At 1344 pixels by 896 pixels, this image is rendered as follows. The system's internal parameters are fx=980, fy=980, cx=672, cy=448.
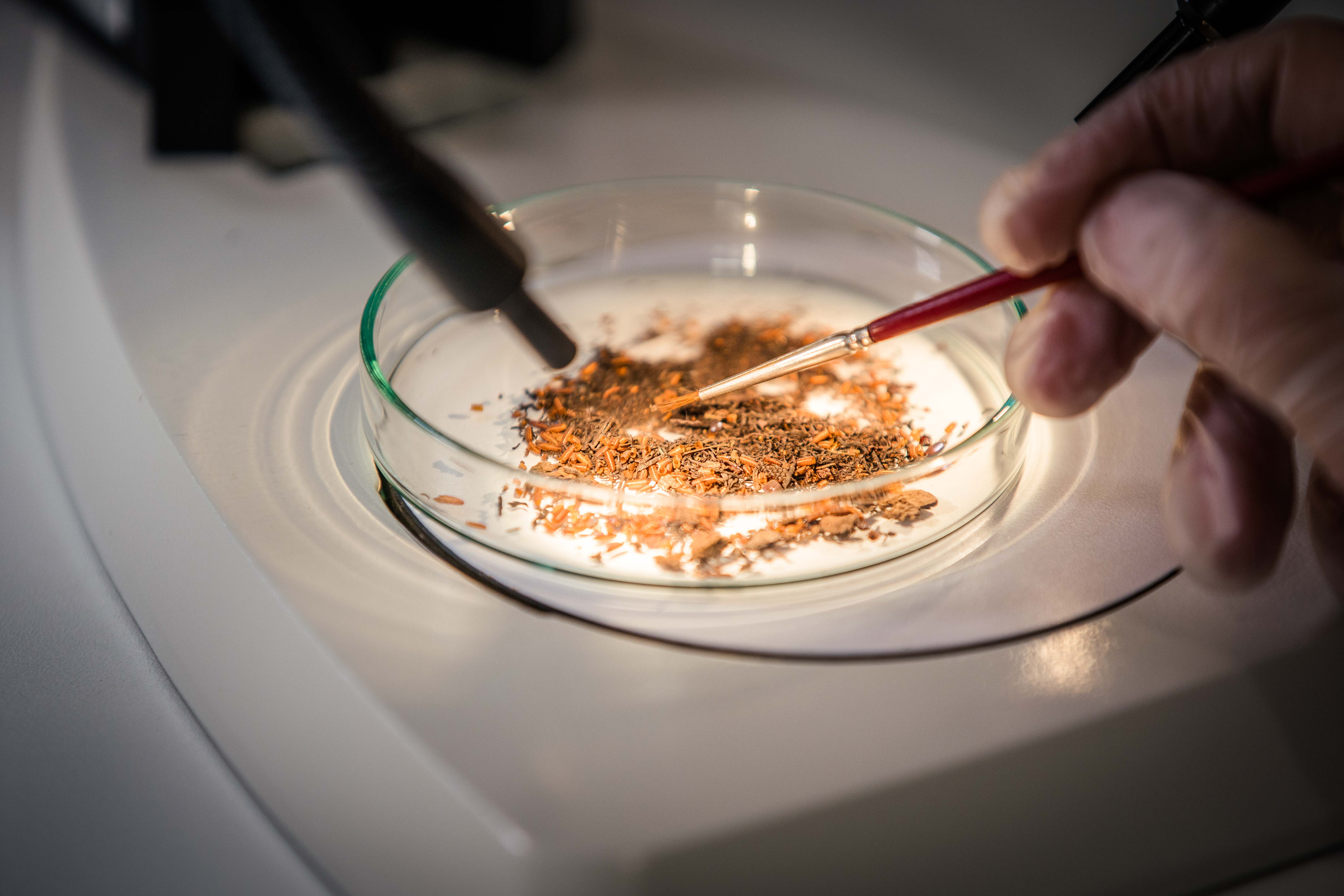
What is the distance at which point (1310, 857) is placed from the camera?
1.38 feet

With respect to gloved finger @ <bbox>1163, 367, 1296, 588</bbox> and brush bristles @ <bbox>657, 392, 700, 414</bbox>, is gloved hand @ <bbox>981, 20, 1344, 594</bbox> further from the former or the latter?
brush bristles @ <bbox>657, 392, 700, 414</bbox>

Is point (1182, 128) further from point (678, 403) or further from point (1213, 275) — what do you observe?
point (678, 403)

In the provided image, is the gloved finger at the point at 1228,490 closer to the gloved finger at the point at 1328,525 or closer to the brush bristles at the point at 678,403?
the gloved finger at the point at 1328,525

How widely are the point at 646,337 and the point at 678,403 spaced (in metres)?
0.11

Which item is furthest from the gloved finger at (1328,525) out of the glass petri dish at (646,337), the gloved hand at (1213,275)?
the glass petri dish at (646,337)

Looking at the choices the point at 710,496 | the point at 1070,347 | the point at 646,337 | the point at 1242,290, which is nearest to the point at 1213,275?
the point at 1242,290

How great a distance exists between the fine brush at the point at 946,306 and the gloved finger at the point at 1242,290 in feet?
0.09

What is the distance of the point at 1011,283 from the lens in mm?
450

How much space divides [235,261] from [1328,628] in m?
0.68

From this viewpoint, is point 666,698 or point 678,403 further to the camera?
point 678,403

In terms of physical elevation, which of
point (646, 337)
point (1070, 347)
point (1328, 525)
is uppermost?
point (646, 337)

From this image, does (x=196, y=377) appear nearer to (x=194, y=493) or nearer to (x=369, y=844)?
(x=194, y=493)

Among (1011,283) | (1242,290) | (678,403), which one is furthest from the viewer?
(678,403)

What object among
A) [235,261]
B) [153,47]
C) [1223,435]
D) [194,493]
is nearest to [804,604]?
[1223,435]
